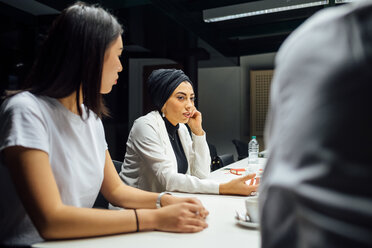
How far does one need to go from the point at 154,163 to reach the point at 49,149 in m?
0.88

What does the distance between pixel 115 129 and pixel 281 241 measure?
536 centimetres

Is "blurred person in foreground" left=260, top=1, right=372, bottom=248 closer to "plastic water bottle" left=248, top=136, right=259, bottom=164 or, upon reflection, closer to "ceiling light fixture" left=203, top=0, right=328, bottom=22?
"plastic water bottle" left=248, top=136, right=259, bottom=164

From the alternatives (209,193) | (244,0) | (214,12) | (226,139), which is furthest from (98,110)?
(226,139)

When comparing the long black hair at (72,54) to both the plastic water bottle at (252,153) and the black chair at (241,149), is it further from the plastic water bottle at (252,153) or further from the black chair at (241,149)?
the black chair at (241,149)

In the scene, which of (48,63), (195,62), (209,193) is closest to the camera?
(48,63)

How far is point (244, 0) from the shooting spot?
443 centimetres

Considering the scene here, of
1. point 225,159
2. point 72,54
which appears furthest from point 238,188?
point 225,159

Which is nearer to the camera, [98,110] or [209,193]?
[98,110]

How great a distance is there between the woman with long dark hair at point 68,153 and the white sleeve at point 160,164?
363mm

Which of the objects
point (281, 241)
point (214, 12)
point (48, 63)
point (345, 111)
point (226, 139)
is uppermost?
point (214, 12)

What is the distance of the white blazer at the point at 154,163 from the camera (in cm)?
171

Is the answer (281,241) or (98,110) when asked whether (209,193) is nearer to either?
(98,110)

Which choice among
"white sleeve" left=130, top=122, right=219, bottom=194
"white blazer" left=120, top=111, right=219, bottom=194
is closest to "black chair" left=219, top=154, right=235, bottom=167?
"white blazer" left=120, top=111, right=219, bottom=194

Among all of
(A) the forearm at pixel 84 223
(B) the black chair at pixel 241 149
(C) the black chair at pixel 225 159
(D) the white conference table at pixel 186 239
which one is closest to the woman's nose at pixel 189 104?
(C) the black chair at pixel 225 159
